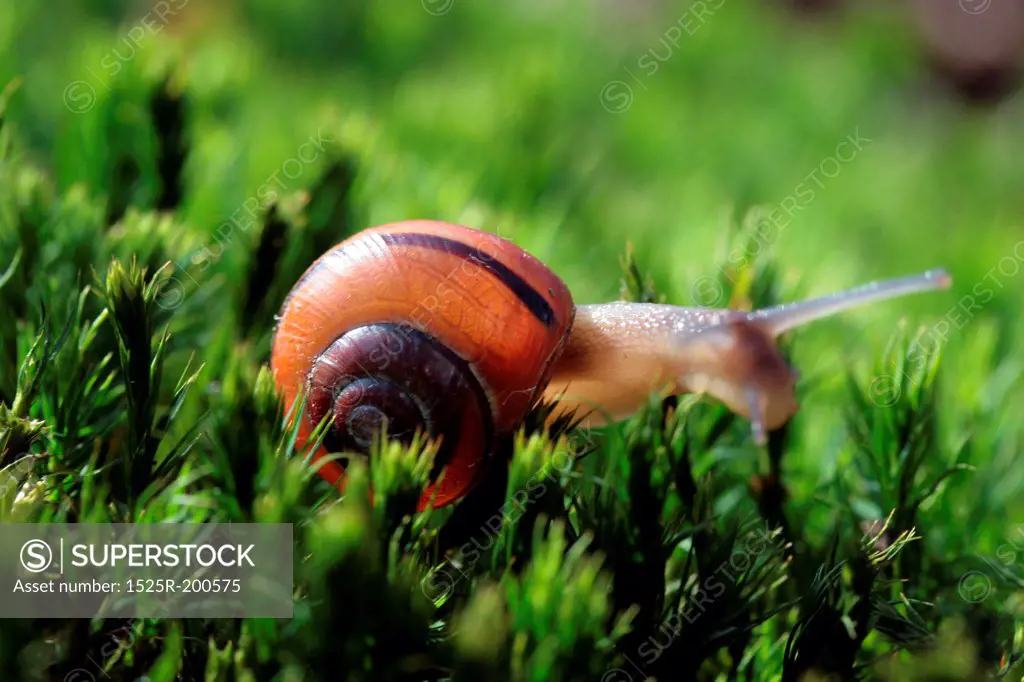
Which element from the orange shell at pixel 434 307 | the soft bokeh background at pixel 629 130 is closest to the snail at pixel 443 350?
the orange shell at pixel 434 307

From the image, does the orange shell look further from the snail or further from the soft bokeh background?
the soft bokeh background

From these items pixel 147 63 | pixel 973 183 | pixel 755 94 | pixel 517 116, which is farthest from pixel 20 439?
pixel 973 183

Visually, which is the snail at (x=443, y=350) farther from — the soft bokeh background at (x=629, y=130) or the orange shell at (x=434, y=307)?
the soft bokeh background at (x=629, y=130)

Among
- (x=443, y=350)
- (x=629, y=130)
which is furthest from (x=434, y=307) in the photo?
(x=629, y=130)

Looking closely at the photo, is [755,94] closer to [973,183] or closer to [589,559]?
[973,183]

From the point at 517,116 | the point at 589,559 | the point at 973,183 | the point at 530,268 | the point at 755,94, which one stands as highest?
the point at 755,94
